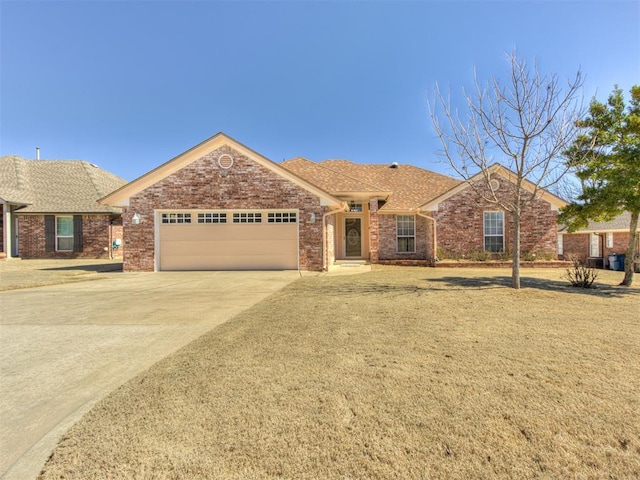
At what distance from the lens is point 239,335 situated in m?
4.91

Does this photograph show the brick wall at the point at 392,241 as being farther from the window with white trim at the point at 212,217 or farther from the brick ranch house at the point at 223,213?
the window with white trim at the point at 212,217

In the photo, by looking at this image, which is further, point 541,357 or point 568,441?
point 541,357

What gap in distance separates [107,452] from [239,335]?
102 inches

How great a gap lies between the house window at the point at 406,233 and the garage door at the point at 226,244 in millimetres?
6314

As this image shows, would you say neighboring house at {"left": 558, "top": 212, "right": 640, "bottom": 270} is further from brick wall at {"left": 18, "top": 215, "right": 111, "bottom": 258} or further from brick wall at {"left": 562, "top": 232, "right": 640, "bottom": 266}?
brick wall at {"left": 18, "top": 215, "right": 111, "bottom": 258}

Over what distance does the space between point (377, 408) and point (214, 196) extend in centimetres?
1262

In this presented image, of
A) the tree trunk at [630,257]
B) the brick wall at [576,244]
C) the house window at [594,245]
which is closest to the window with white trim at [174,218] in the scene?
the tree trunk at [630,257]

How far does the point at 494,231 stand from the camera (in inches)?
652

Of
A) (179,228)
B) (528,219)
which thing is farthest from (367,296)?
(528,219)

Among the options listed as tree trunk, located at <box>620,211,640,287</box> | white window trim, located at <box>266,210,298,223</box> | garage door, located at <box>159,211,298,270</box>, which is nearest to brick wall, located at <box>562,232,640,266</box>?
tree trunk, located at <box>620,211,640,287</box>

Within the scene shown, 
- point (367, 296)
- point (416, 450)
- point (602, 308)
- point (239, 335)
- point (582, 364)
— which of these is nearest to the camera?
point (416, 450)

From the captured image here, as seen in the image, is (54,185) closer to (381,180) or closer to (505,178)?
(381,180)

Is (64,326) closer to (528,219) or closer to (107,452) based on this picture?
(107,452)

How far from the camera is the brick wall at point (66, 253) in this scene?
19609 millimetres
